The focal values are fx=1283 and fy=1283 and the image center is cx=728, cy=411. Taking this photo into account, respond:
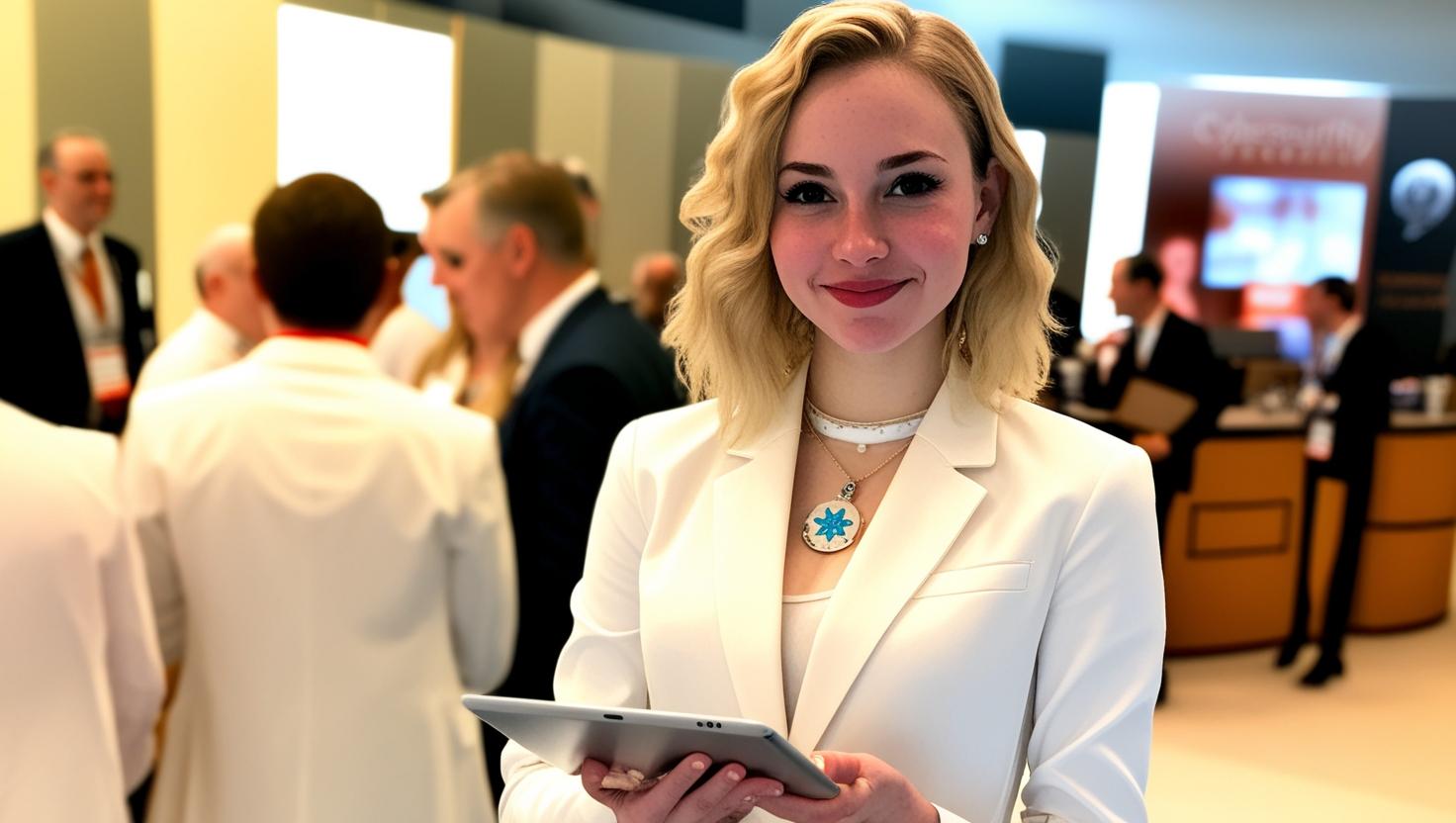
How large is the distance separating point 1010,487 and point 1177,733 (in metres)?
4.47

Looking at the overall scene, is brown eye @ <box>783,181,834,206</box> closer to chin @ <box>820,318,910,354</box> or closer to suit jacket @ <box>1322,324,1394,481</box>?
chin @ <box>820,318,910,354</box>

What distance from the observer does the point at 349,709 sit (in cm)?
228

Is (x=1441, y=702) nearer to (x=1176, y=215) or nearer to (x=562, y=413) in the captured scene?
(x=562, y=413)

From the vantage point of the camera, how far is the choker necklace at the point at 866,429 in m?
1.42

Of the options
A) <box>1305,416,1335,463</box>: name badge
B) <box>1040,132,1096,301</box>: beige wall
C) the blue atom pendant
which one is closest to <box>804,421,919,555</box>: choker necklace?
the blue atom pendant

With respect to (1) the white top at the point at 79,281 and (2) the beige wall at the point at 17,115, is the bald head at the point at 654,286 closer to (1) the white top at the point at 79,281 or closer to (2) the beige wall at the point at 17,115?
(1) the white top at the point at 79,281

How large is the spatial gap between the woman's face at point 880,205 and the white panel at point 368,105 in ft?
13.4

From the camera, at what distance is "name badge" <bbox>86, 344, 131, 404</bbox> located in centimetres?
438

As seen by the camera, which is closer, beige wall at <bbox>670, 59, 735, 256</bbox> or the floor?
the floor

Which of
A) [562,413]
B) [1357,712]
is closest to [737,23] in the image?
[1357,712]

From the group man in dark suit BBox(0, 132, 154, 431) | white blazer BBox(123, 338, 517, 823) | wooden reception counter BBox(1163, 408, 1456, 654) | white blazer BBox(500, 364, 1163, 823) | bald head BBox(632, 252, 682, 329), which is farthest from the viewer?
bald head BBox(632, 252, 682, 329)

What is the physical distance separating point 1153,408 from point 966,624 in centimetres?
406

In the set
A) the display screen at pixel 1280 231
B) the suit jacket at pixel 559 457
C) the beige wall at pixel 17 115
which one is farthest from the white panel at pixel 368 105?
the display screen at pixel 1280 231

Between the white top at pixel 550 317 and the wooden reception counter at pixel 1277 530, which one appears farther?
the wooden reception counter at pixel 1277 530
